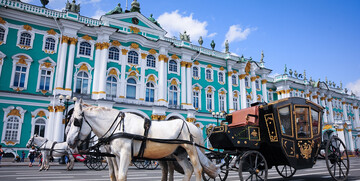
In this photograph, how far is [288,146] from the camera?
23.2 feet

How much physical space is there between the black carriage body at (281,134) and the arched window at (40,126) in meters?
17.7

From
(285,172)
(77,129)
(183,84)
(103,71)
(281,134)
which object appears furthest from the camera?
(183,84)

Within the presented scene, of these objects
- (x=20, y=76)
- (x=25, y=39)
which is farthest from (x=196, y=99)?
(x=25, y=39)

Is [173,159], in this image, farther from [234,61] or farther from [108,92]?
[234,61]

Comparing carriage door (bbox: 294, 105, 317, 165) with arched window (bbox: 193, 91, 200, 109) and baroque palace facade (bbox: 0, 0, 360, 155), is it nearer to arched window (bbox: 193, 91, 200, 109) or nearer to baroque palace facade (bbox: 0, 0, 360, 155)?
baroque palace facade (bbox: 0, 0, 360, 155)

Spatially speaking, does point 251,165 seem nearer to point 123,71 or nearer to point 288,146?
point 288,146

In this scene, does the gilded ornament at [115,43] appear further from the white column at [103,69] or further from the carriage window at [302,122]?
the carriage window at [302,122]

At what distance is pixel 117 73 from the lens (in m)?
24.2

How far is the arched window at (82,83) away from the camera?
73.2 feet

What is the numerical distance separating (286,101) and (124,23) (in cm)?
2144

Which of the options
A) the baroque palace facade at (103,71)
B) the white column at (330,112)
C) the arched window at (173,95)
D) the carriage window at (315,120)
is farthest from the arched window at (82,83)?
the white column at (330,112)

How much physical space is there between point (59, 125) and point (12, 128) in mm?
3379

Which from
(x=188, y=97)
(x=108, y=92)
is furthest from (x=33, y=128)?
(x=188, y=97)

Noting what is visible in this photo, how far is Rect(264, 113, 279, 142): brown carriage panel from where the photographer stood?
7.06 m
